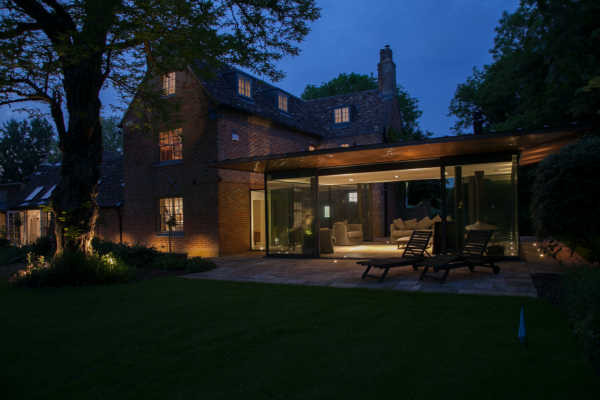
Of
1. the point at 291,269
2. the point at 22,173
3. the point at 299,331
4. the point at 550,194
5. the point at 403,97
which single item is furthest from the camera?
the point at 22,173

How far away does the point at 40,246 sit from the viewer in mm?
14773

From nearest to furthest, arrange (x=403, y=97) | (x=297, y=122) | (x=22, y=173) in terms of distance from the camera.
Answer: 1. (x=297, y=122)
2. (x=403, y=97)
3. (x=22, y=173)

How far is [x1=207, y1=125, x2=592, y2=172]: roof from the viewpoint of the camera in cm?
857

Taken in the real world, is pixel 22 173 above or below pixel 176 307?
above

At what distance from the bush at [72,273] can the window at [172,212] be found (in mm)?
6121

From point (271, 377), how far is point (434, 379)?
146 centimetres

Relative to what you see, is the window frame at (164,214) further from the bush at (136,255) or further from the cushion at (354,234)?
the cushion at (354,234)

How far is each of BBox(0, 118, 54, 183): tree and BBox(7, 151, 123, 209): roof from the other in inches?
784

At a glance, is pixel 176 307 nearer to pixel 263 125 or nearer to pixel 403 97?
pixel 263 125

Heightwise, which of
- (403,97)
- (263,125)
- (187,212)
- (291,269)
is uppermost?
(403,97)

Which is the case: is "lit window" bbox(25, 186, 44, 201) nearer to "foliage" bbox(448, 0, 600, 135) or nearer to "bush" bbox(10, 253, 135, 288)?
"bush" bbox(10, 253, 135, 288)

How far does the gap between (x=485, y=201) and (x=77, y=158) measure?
10.6 metres

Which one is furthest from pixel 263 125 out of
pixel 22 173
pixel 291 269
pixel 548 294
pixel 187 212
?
pixel 22 173


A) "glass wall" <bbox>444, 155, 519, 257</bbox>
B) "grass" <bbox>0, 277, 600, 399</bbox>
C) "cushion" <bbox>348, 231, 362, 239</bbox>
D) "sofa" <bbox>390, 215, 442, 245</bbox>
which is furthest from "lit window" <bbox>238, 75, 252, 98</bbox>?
"grass" <bbox>0, 277, 600, 399</bbox>
